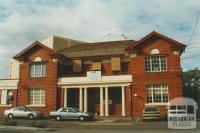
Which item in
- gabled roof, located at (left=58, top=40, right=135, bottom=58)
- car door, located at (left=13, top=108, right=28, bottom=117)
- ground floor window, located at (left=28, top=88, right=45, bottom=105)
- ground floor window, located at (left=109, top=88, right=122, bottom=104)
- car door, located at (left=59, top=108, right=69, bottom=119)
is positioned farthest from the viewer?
gabled roof, located at (left=58, top=40, right=135, bottom=58)

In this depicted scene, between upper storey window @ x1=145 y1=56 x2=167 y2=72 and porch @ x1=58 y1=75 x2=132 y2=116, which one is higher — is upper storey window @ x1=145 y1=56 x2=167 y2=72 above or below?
above

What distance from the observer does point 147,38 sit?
130 ft

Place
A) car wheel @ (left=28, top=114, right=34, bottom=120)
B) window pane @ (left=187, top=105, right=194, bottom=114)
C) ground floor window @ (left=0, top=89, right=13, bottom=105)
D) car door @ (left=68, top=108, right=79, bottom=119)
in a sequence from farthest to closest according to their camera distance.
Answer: ground floor window @ (left=0, top=89, right=13, bottom=105), car wheel @ (left=28, top=114, right=34, bottom=120), car door @ (left=68, top=108, right=79, bottom=119), window pane @ (left=187, top=105, right=194, bottom=114)

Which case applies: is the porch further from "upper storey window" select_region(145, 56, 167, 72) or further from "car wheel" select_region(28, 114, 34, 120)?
"car wheel" select_region(28, 114, 34, 120)

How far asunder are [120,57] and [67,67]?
297 inches

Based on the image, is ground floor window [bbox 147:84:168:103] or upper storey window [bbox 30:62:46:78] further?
upper storey window [bbox 30:62:46:78]

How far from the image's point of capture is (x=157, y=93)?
38.4m

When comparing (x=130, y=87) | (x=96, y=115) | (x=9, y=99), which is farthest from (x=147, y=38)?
(x=9, y=99)

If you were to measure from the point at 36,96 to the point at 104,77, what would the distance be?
9.42m

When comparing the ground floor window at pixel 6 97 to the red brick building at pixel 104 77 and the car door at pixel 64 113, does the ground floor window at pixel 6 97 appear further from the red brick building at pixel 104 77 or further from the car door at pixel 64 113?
the car door at pixel 64 113

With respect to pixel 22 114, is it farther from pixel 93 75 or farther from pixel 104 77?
pixel 104 77

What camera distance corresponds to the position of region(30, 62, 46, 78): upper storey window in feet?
145

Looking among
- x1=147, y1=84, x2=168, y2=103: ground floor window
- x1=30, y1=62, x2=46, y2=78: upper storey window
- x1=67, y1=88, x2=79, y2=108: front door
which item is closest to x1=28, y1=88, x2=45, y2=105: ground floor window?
x1=30, y1=62, x2=46, y2=78: upper storey window

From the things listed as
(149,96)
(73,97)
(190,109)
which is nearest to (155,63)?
(149,96)
